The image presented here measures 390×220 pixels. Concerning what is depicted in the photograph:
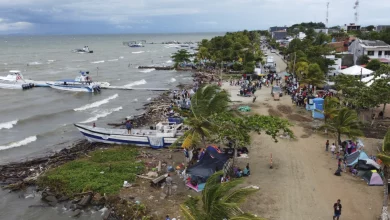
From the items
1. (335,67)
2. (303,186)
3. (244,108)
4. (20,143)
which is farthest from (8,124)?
(335,67)

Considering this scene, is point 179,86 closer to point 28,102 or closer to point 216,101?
point 28,102

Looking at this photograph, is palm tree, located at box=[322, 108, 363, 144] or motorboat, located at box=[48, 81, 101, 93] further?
motorboat, located at box=[48, 81, 101, 93]

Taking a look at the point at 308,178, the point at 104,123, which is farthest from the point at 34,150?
the point at 308,178

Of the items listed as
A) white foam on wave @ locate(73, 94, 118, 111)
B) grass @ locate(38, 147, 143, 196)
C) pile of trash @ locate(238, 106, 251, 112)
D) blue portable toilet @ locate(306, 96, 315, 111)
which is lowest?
grass @ locate(38, 147, 143, 196)

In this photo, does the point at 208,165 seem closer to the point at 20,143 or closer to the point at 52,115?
the point at 20,143

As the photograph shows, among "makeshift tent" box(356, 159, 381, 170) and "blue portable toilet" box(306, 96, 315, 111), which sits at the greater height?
"blue portable toilet" box(306, 96, 315, 111)

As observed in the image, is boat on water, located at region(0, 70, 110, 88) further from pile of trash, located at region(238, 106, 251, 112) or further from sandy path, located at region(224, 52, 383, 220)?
sandy path, located at region(224, 52, 383, 220)

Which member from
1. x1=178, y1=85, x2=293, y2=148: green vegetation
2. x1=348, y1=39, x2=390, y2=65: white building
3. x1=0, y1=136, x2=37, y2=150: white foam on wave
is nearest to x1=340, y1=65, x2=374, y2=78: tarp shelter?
x1=348, y1=39, x2=390, y2=65: white building
